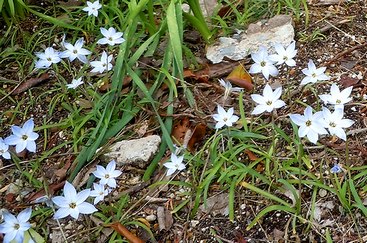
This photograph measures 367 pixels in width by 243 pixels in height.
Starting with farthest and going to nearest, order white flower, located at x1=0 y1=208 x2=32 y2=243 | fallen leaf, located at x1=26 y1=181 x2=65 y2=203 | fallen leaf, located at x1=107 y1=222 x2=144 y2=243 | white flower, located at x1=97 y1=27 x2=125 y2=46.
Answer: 1. white flower, located at x1=97 y1=27 x2=125 y2=46
2. fallen leaf, located at x1=26 y1=181 x2=65 y2=203
3. fallen leaf, located at x1=107 y1=222 x2=144 y2=243
4. white flower, located at x1=0 y1=208 x2=32 y2=243

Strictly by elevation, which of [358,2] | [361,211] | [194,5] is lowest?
[361,211]

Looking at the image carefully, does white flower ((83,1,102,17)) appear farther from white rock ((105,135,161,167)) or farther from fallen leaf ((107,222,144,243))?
fallen leaf ((107,222,144,243))

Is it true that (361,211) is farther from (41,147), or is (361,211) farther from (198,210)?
(41,147)

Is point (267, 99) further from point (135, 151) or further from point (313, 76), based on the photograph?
point (135, 151)

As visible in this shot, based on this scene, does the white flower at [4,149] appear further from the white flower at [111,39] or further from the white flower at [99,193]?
the white flower at [111,39]

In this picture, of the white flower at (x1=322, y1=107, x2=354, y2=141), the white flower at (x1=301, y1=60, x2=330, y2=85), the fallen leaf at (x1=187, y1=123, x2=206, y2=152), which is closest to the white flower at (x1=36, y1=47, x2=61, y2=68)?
the fallen leaf at (x1=187, y1=123, x2=206, y2=152)

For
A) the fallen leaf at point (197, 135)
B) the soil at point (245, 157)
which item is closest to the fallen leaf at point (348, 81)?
the soil at point (245, 157)

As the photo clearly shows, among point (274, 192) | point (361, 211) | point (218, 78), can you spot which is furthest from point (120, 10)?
point (361, 211)

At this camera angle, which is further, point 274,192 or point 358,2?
point 358,2
